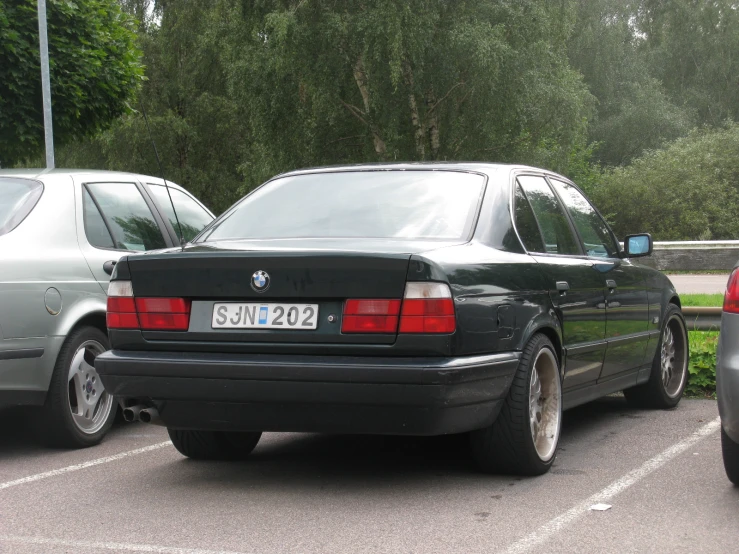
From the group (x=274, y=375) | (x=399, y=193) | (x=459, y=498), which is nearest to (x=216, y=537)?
(x=274, y=375)

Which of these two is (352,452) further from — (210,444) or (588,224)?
(588,224)

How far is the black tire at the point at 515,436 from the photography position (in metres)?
5.11

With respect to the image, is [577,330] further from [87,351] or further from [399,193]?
[87,351]

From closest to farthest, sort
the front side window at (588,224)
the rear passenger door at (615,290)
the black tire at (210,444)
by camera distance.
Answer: the black tire at (210,444), the rear passenger door at (615,290), the front side window at (588,224)

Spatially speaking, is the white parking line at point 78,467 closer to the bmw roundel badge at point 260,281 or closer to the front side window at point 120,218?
the front side window at point 120,218

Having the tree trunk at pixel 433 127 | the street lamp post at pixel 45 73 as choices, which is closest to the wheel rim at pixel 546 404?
the street lamp post at pixel 45 73

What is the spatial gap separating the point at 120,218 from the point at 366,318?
3071 millimetres

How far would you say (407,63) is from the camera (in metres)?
30.0

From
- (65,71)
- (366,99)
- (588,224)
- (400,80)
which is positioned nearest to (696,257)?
(588,224)

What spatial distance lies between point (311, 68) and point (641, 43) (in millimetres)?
31436

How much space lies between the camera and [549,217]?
243 inches

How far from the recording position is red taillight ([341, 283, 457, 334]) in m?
4.66

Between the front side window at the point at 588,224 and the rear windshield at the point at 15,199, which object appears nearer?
the rear windshield at the point at 15,199

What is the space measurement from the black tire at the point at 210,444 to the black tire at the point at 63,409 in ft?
2.73
